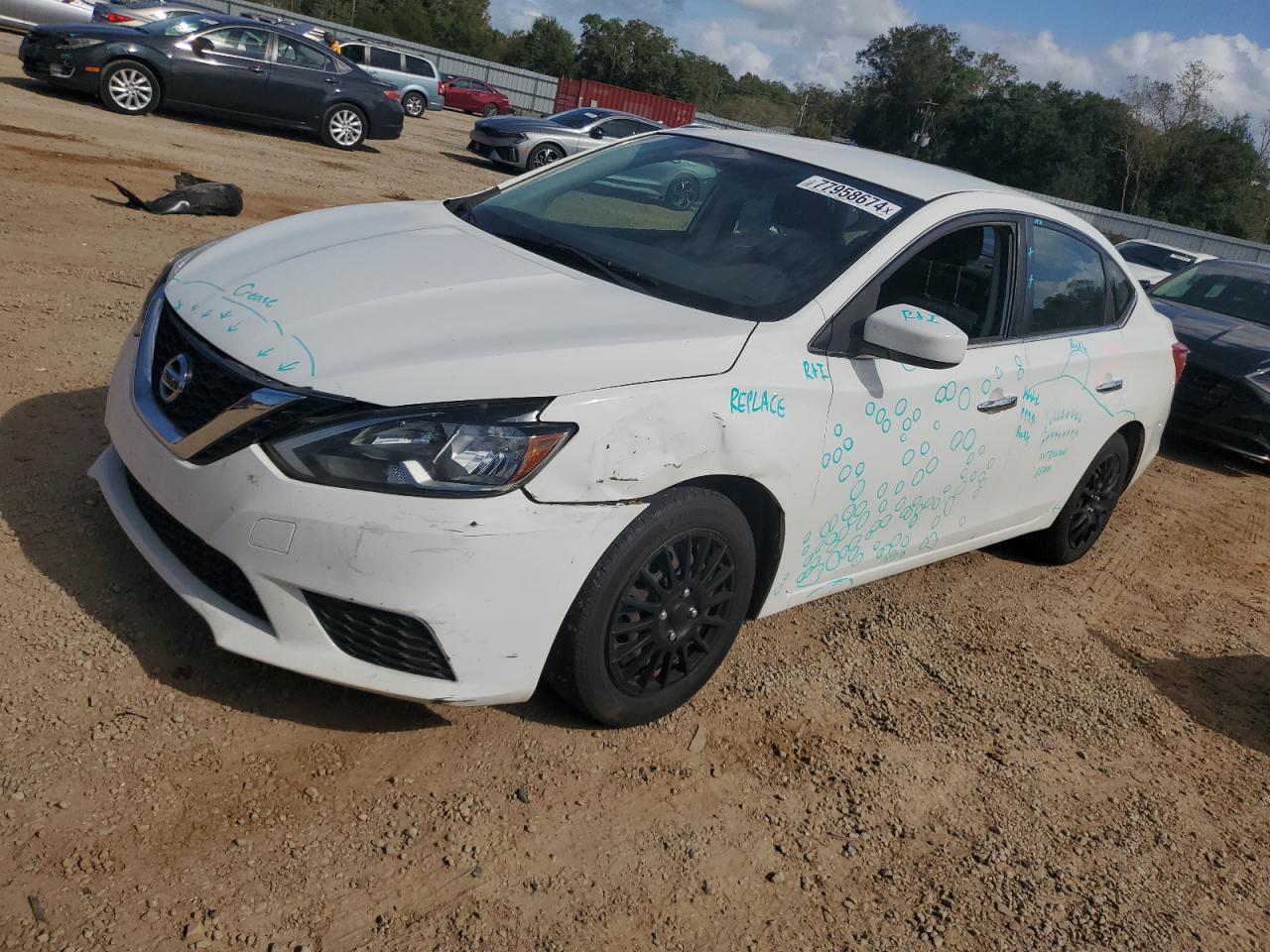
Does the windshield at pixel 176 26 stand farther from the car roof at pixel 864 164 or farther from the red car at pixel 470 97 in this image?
the red car at pixel 470 97

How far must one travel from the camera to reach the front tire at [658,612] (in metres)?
2.84

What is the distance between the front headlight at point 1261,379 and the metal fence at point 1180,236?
2755 cm

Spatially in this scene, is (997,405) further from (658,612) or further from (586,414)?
(586,414)

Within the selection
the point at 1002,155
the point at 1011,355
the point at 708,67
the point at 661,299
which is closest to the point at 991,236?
the point at 1011,355

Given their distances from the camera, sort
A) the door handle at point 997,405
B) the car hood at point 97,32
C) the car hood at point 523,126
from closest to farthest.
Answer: the door handle at point 997,405, the car hood at point 97,32, the car hood at point 523,126

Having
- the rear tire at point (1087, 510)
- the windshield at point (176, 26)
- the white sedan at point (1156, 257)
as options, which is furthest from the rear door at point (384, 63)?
the rear tire at point (1087, 510)

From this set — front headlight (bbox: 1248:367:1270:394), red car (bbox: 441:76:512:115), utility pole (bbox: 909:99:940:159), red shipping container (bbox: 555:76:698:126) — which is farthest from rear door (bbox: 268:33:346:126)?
utility pole (bbox: 909:99:940:159)

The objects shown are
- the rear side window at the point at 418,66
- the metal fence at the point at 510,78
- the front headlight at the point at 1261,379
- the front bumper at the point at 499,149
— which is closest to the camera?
the front headlight at the point at 1261,379

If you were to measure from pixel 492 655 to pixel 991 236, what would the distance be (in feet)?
8.23

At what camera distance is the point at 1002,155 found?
59344 mm

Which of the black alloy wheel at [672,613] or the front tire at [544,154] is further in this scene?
the front tire at [544,154]

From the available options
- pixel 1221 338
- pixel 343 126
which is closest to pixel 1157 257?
pixel 1221 338

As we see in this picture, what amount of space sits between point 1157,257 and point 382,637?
16267mm

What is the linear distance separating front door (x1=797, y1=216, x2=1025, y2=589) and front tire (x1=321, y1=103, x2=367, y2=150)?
524 inches
